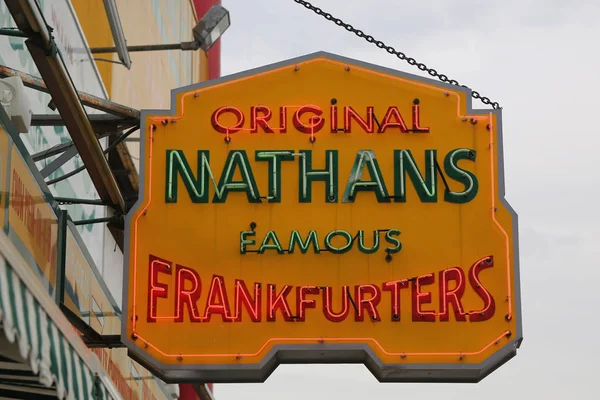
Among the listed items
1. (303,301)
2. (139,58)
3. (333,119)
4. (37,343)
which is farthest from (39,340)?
(139,58)

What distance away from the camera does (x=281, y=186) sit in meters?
11.0

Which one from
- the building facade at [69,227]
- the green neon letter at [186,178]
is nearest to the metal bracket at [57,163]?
A: the building facade at [69,227]

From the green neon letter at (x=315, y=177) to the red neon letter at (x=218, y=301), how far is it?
994 millimetres

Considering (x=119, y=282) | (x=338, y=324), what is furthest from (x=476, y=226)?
(x=119, y=282)

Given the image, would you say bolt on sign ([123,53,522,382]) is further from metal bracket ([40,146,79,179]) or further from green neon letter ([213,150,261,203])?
metal bracket ([40,146,79,179])

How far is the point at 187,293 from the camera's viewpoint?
10.6 meters

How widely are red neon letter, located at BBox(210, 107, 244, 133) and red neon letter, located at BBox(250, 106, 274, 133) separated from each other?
90mm

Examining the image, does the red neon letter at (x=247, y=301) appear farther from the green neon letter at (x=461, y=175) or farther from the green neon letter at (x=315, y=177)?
the green neon letter at (x=461, y=175)

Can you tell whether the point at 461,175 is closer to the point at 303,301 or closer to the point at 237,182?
the point at 303,301

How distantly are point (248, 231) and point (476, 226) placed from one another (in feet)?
6.20

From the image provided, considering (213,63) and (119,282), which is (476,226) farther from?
(213,63)

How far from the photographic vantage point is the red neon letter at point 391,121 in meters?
11.3

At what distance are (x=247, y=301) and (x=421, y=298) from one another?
140cm

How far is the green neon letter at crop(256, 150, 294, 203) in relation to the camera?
10945mm
